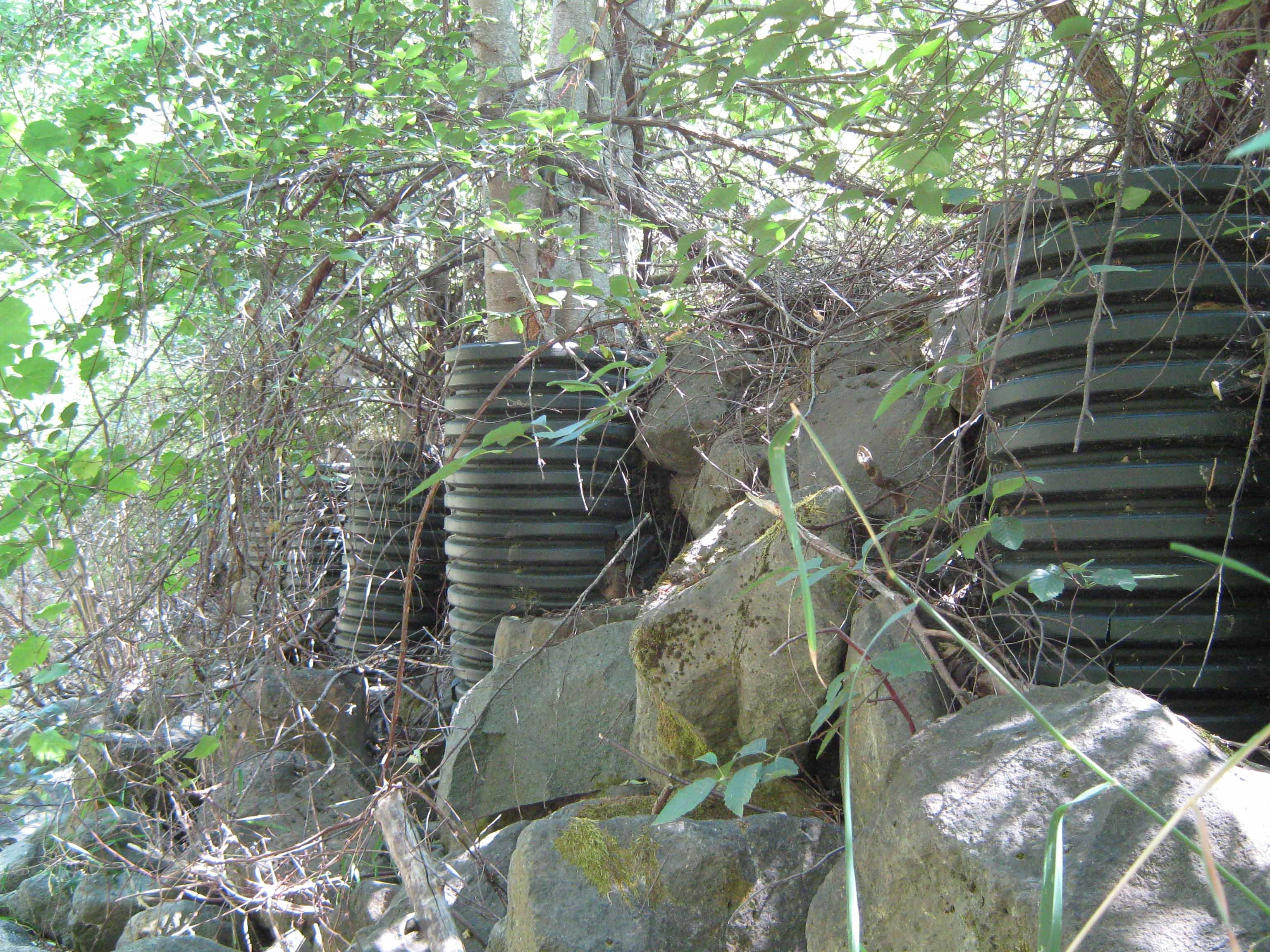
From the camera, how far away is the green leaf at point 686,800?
1.48m

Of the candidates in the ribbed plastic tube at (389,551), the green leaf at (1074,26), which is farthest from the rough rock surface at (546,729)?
the green leaf at (1074,26)

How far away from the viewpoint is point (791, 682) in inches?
86.0

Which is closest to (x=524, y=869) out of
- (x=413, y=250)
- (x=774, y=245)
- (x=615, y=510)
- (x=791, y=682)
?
(x=791, y=682)

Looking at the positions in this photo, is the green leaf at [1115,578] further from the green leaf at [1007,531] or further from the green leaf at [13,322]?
the green leaf at [13,322]

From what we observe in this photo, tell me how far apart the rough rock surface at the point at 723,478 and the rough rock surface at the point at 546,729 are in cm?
57

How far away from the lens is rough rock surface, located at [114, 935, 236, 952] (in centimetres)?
259

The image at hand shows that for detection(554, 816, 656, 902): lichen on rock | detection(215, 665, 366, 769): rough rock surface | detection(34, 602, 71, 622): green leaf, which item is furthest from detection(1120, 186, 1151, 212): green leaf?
detection(215, 665, 366, 769): rough rock surface

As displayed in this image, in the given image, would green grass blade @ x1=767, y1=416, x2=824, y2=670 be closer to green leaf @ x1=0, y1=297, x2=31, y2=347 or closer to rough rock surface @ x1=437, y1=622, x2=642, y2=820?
green leaf @ x1=0, y1=297, x2=31, y2=347

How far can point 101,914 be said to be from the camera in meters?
3.57

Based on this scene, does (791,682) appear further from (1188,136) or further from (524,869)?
(1188,136)

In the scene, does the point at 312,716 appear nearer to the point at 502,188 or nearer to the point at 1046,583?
the point at 502,188

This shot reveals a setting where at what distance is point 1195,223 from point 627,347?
2.19m

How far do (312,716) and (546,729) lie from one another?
967 millimetres

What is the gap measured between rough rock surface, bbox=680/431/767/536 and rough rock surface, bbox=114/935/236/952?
6.35ft
